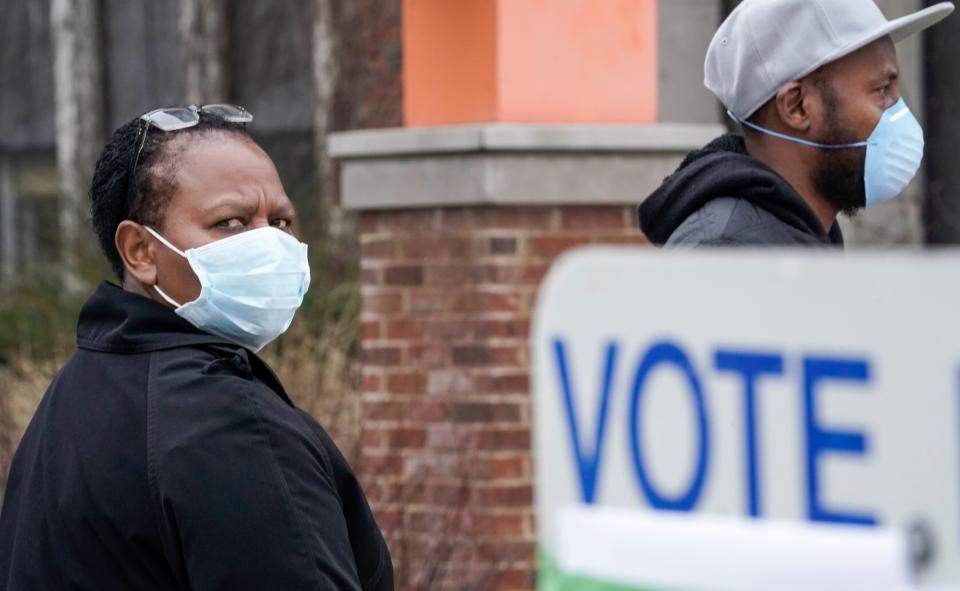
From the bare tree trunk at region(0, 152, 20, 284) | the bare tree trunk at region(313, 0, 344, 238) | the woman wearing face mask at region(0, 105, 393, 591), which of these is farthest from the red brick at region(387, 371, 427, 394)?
the bare tree trunk at region(0, 152, 20, 284)

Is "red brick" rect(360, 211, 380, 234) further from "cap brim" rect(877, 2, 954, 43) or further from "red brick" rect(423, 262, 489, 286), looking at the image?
"cap brim" rect(877, 2, 954, 43)

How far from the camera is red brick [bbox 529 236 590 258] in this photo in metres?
5.36

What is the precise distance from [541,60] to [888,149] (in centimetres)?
253

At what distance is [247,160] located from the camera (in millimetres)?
2635

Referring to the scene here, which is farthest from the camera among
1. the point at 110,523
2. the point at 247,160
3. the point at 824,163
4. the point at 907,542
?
the point at 824,163

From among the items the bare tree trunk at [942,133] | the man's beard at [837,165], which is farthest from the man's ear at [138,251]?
the bare tree trunk at [942,133]

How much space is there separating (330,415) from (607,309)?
417cm

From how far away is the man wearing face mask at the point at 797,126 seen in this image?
9.16 ft

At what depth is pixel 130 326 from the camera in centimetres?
252

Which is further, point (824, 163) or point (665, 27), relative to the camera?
point (665, 27)

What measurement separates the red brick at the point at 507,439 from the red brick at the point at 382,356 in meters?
0.44

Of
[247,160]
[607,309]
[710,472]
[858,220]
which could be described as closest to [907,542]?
[710,472]

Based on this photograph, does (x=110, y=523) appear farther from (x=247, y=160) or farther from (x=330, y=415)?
(x=330, y=415)

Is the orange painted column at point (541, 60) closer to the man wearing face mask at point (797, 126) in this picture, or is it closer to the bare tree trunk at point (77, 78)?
the man wearing face mask at point (797, 126)
